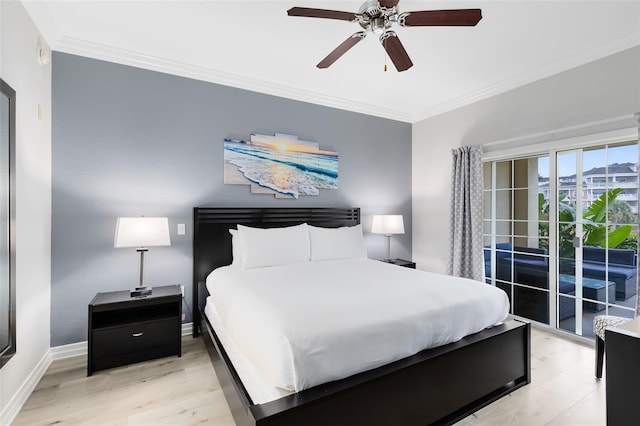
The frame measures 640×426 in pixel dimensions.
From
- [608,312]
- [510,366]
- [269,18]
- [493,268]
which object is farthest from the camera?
[493,268]

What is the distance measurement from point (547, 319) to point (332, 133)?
10.6 feet

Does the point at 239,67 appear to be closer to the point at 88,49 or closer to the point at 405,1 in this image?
the point at 88,49

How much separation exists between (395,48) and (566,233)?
8.41 ft

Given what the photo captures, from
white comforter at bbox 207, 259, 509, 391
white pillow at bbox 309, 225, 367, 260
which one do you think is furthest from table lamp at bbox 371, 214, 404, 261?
white comforter at bbox 207, 259, 509, 391

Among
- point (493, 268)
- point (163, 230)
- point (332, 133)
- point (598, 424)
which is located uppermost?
point (332, 133)

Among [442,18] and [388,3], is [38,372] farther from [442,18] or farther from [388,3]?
[442,18]

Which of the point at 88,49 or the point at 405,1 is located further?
the point at 88,49

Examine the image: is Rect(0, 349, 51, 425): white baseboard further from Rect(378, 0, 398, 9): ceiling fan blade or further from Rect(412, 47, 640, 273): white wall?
Rect(412, 47, 640, 273): white wall

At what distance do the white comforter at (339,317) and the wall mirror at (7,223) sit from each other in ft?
3.93

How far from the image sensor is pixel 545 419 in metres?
1.81

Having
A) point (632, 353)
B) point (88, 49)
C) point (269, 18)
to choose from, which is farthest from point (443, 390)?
point (88, 49)

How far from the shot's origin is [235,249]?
3051 millimetres

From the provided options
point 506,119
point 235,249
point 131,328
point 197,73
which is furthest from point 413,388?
point 197,73

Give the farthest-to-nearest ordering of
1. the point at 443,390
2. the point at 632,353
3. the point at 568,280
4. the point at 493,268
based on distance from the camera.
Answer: the point at 493,268, the point at 568,280, the point at 443,390, the point at 632,353
